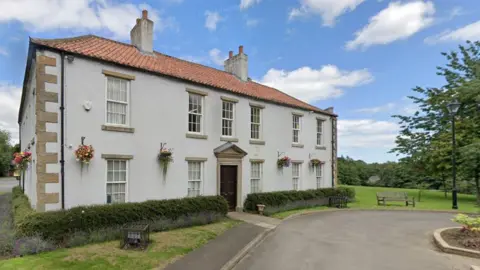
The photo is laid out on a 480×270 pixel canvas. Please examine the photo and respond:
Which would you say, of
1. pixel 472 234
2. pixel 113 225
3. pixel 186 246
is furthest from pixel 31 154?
pixel 472 234

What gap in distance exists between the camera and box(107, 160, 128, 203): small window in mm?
11242

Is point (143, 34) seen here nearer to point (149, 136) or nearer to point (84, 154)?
point (149, 136)

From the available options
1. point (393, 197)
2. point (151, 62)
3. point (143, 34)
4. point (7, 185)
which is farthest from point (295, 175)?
point (7, 185)

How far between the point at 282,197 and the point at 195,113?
7.19m

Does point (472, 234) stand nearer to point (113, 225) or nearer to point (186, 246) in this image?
point (186, 246)

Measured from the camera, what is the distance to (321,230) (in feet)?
40.5

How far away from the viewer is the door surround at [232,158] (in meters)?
15.3

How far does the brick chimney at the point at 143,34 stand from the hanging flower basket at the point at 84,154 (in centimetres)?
660

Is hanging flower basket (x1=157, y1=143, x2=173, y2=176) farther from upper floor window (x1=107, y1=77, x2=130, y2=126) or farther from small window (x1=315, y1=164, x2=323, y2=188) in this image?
small window (x1=315, y1=164, x2=323, y2=188)

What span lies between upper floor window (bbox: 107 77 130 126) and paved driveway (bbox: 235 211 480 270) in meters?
7.22

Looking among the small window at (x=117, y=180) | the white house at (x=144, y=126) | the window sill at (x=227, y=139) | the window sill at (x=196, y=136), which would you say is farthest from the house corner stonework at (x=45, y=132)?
the window sill at (x=227, y=139)

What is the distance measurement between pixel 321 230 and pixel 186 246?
19.6 feet

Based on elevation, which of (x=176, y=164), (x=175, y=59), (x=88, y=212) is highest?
(x=175, y=59)

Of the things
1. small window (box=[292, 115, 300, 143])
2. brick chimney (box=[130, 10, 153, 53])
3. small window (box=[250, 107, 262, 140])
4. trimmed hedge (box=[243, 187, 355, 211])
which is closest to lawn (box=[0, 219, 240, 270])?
trimmed hedge (box=[243, 187, 355, 211])
